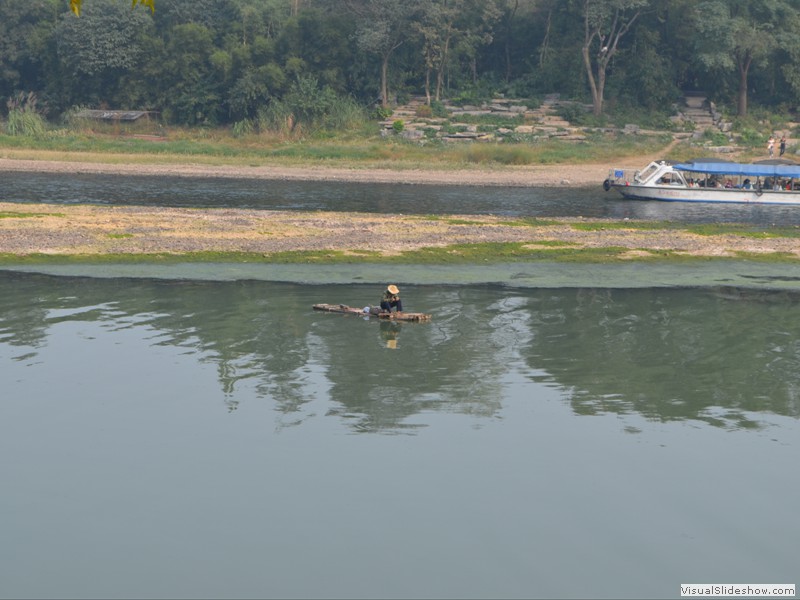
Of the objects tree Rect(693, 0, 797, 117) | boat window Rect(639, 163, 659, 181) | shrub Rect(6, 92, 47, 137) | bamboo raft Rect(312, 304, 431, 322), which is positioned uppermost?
tree Rect(693, 0, 797, 117)

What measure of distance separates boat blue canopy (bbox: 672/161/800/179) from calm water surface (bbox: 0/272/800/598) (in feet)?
97.0

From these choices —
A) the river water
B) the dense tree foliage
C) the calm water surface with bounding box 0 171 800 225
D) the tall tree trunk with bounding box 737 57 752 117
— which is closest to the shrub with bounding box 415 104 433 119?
the dense tree foliage

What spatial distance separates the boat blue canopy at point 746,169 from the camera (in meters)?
61.5

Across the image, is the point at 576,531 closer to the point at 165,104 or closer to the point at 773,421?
the point at 773,421

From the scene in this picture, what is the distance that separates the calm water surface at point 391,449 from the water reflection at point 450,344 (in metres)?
0.11

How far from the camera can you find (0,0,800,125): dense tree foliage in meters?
83.9

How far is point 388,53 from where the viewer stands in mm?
85812

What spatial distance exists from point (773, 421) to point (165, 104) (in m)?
76.8

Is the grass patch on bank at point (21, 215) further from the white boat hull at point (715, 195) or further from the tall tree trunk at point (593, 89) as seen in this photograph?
the tall tree trunk at point (593, 89)

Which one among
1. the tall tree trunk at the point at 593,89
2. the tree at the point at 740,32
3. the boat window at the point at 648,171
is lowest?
the boat window at the point at 648,171

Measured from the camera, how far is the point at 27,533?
17.1 meters

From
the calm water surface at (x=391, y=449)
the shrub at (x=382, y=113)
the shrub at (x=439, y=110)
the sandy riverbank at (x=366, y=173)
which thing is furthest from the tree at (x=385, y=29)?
the calm water surface at (x=391, y=449)

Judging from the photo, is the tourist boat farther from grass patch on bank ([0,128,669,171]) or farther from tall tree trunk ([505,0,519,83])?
tall tree trunk ([505,0,519,83])

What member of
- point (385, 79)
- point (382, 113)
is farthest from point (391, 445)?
point (385, 79)
